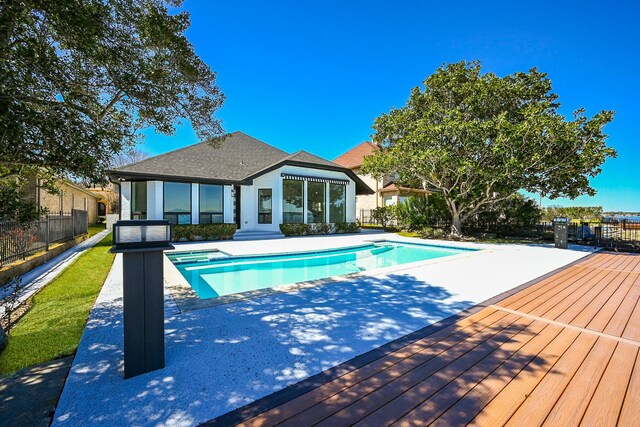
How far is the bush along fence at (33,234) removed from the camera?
23.5ft

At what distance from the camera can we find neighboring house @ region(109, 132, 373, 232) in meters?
15.4

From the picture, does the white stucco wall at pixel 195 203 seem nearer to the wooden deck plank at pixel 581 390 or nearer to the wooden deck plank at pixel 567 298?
the wooden deck plank at pixel 567 298

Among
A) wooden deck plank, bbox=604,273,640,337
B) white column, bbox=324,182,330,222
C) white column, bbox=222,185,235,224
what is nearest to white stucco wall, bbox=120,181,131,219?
white column, bbox=222,185,235,224

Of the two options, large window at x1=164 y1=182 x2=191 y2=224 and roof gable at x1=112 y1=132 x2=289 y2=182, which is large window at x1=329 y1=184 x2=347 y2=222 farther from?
large window at x1=164 y1=182 x2=191 y2=224

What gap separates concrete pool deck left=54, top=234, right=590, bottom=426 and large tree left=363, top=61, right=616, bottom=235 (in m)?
9.39

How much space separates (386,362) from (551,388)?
60.8 inches

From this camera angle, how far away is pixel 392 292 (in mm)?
5918

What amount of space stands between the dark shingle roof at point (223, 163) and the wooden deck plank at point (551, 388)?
12492 mm

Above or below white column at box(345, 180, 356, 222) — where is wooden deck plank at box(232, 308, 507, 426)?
below

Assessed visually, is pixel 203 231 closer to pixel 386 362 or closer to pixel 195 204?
pixel 195 204

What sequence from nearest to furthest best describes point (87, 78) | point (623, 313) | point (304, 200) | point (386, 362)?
point (386, 362), point (87, 78), point (623, 313), point (304, 200)

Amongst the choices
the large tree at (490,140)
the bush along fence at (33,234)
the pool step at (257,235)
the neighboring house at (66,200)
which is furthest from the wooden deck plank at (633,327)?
the neighboring house at (66,200)

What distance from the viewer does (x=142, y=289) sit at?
9.14 ft

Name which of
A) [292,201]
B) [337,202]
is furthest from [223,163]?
[337,202]
